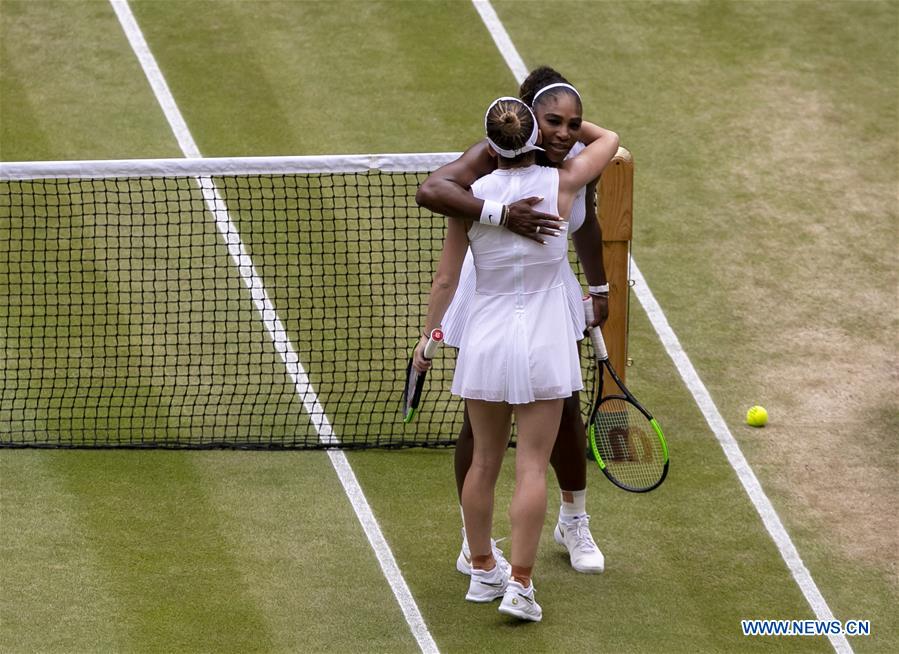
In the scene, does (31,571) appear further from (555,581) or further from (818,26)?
(818,26)

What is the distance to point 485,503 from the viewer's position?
279 inches

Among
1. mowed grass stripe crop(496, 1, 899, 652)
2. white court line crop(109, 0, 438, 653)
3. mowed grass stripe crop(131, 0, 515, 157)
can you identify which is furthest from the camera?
mowed grass stripe crop(131, 0, 515, 157)

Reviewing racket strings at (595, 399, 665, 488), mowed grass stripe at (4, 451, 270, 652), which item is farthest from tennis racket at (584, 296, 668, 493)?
mowed grass stripe at (4, 451, 270, 652)

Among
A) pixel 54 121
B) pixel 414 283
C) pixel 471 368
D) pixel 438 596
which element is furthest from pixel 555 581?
pixel 54 121

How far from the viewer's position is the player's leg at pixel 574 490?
7445 mm

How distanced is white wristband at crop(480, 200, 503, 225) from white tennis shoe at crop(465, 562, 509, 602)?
1.89m

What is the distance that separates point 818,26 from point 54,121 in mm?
7357

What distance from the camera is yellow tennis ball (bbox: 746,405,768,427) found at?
30.2 ft

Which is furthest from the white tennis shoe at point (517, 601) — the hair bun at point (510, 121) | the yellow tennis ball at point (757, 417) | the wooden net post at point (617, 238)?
the yellow tennis ball at point (757, 417)

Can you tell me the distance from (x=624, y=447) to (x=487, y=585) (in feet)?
3.68

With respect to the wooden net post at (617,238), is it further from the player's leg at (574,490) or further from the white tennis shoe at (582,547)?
the white tennis shoe at (582,547)

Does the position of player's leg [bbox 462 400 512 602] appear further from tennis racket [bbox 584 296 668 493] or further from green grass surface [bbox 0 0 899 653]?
tennis racket [bbox 584 296 668 493]

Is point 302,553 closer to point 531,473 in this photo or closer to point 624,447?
point 531,473

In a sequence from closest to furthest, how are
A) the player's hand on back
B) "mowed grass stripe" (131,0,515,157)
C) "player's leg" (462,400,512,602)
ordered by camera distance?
1. the player's hand on back
2. "player's leg" (462,400,512,602)
3. "mowed grass stripe" (131,0,515,157)
